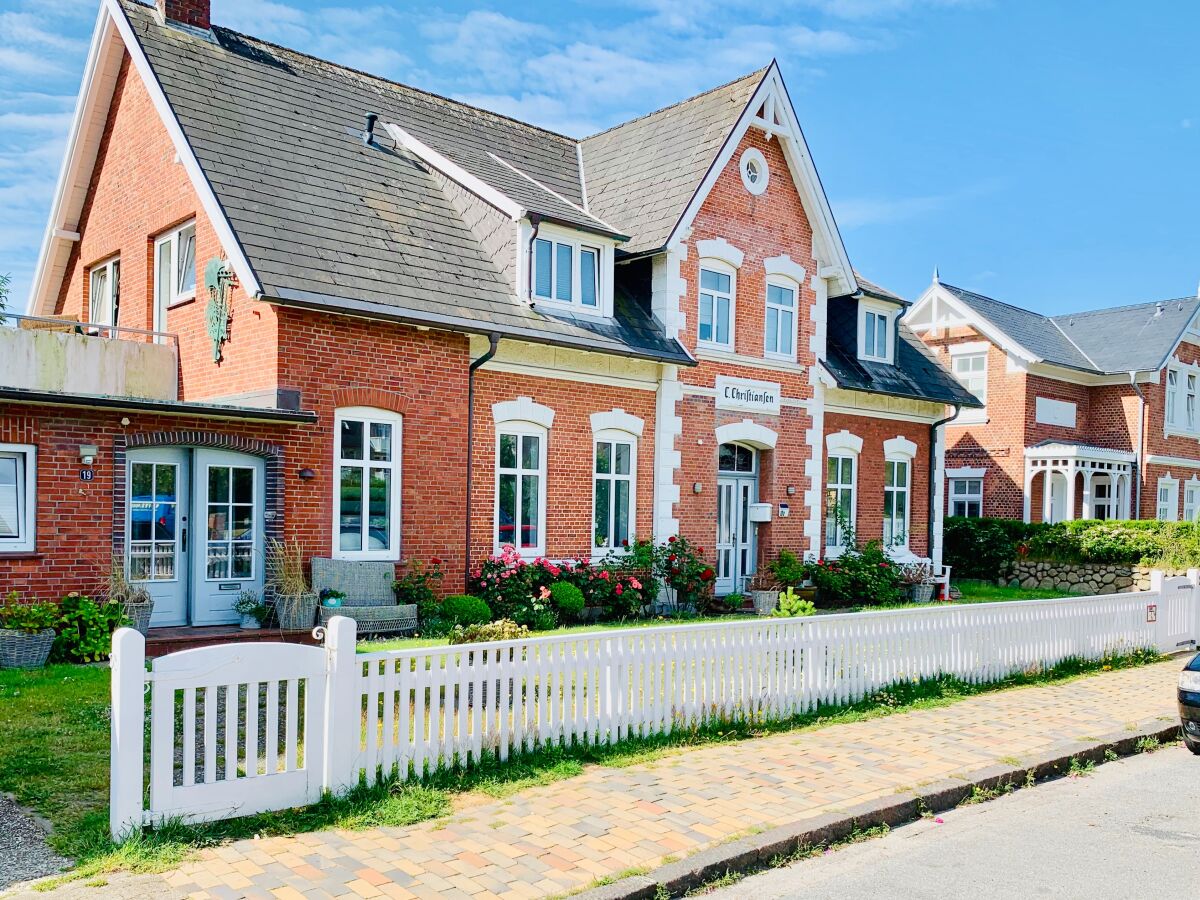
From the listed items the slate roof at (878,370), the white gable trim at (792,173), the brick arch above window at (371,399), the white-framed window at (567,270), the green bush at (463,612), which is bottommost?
the green bush at (463,612)

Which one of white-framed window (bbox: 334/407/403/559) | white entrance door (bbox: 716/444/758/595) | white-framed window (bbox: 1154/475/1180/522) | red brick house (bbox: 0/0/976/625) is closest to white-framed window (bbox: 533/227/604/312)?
red brick house (bbox: 0/0/976/625)

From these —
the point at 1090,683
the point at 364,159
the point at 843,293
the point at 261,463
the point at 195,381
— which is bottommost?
the point at 1090,683

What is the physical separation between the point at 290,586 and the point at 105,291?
8642mm

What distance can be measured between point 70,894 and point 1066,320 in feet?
120

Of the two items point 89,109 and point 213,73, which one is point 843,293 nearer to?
point 213,73

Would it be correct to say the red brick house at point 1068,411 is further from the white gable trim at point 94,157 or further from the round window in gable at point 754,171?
the white gable trim at point 94,157

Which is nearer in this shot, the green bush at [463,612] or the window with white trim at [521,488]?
the green bush at [463,612]

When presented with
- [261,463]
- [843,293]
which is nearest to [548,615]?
[261,463]

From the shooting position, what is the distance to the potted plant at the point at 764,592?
18219mm

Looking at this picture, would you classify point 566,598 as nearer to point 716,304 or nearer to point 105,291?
point 716,304

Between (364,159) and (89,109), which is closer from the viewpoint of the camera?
(364,159)

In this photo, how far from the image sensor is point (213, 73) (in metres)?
15.5

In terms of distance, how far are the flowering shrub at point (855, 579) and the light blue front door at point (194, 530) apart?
35.7 feet

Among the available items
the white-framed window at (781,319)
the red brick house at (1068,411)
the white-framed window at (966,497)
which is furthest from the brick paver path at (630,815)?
the white-framed window at (966,497)
